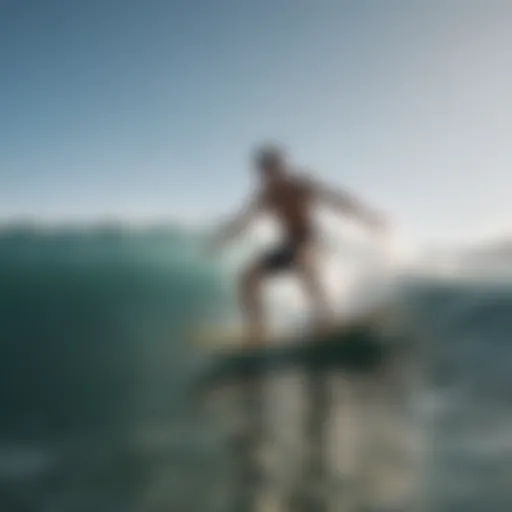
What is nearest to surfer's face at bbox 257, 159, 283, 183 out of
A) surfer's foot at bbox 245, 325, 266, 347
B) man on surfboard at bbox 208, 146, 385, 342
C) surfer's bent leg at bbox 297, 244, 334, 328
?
man on surfboard at bbox 208, 146, 385, 342

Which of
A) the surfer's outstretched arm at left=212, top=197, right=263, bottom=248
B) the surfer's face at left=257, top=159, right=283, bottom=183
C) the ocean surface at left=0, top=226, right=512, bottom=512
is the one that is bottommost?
the ocean surface at left=0, top=226, right=512, bottom=512

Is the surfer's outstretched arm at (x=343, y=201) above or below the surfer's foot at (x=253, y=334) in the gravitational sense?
above

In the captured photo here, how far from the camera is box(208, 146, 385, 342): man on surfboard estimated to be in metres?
1.38

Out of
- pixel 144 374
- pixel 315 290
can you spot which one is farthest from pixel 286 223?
pixel 144 374

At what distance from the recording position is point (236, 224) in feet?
4.54

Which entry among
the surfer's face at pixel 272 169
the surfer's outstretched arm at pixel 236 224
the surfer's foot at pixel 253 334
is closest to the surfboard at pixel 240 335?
the surfer's foot at pixel 253 334

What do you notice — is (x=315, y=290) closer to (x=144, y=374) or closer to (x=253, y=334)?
(x=253, y=334)

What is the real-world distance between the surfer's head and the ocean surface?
0.68 feet

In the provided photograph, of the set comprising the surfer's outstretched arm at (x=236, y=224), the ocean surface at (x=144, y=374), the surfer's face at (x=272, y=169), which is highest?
the surfer's face at (x=272, y=169)

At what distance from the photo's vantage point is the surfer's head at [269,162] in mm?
1379

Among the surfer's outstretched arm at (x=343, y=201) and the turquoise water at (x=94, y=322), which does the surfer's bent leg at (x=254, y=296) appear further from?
the surfer's outstretched arm at (x=343, y=201)

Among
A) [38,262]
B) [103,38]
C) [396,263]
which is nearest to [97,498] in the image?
[38,262]

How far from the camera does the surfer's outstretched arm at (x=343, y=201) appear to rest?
1.39 metres

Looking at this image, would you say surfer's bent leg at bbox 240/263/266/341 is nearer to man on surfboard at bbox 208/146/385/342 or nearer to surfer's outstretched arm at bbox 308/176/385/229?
man on surfboard at bbox 208/146/385/342
